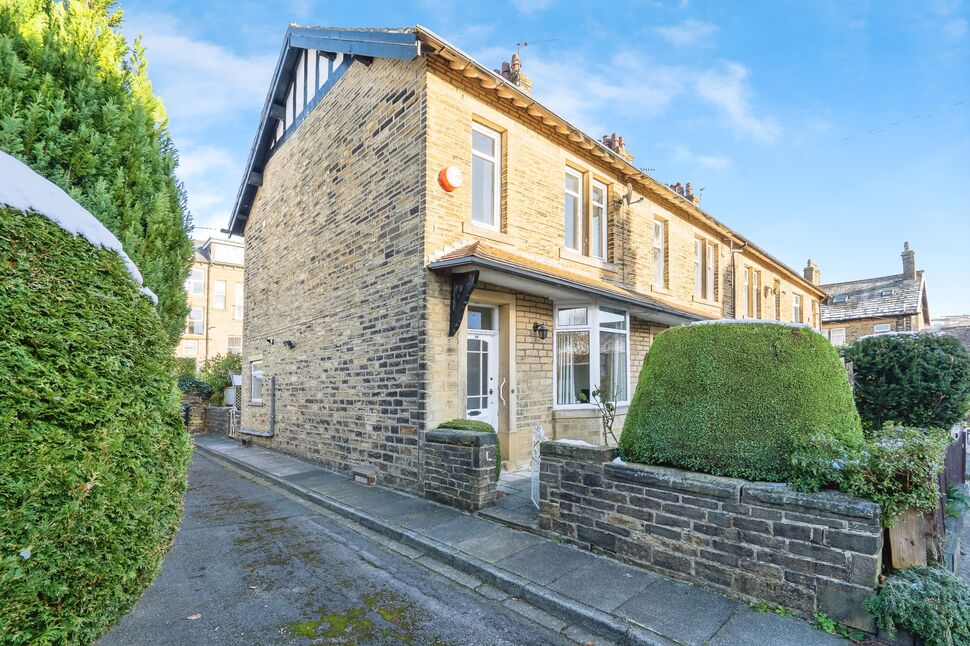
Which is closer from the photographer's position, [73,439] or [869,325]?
[73,439]

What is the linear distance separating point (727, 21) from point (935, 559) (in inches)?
325

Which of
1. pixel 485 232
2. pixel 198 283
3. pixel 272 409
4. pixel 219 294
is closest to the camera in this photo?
pixel 485 232

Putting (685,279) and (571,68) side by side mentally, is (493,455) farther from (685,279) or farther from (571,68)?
(685,279)

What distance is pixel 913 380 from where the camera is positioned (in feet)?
19.5

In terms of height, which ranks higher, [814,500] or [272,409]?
[814,500]

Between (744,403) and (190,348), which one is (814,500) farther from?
(190,348)

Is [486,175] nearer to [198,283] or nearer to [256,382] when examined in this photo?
[256,382]

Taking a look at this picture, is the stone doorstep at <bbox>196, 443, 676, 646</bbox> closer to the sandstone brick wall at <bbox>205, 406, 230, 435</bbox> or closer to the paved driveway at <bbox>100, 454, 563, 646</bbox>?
the paved driveway at <bbox>100, 454, 563, 646</bbox>

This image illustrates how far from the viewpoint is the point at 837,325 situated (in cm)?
3109

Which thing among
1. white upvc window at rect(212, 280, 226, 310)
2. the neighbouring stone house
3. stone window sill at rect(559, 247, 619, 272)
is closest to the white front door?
stone window sill at rect(559, 247, 619, 272)

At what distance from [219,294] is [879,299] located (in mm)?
45827

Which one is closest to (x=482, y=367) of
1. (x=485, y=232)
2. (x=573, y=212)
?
(x=485, y=232)

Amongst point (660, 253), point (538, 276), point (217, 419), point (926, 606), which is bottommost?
point (217, 419)

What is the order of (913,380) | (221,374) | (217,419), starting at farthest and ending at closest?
(221,374)
(217,419)
(913,380)
